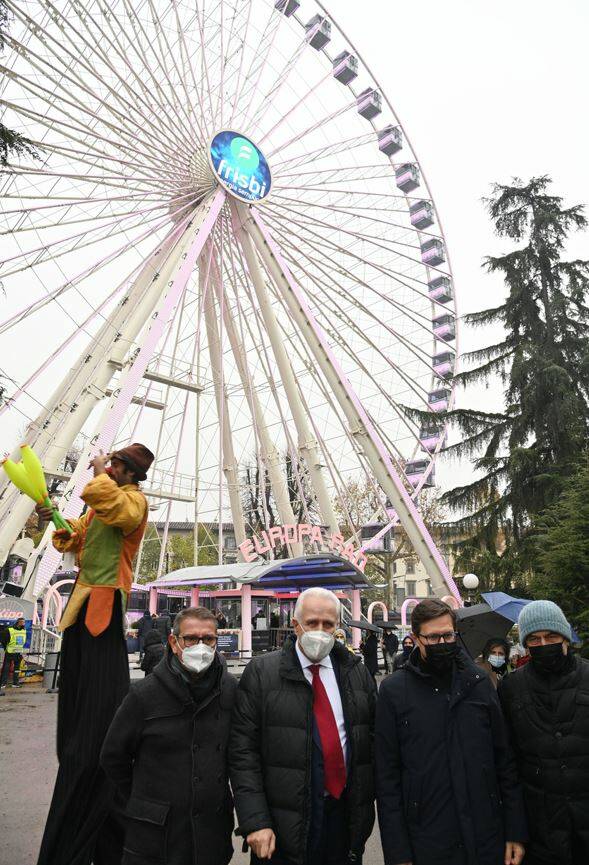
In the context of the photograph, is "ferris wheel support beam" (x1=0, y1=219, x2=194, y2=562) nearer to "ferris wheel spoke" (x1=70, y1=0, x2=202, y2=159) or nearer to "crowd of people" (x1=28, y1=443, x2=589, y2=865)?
"ferris wheel spoke" (x1=70, y1=0, x2=202, y2=159)

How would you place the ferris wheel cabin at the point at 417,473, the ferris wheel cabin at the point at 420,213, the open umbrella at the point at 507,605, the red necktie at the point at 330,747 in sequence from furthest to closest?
the ferris wheel cabin at the point at 420,213 → the ferris wheel cabin at the point at 417,473 → the open umbrella at the point at 507,605 → the red necktie at the point at 330,747

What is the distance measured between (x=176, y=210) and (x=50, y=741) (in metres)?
14.5

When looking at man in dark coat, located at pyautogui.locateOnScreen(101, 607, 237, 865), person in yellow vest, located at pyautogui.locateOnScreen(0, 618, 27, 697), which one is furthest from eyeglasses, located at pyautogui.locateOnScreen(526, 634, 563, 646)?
person in yellow vest, located at pyautogui.locateOnScreen(0, 618, 27, 697)

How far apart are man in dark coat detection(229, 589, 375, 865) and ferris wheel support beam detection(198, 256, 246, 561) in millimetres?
15944

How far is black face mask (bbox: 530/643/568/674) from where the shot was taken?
3.12 m

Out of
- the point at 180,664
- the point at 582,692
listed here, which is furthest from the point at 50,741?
the point at 582,692

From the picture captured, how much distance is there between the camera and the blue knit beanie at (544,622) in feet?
10.3

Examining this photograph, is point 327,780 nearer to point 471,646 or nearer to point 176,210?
point 471,646

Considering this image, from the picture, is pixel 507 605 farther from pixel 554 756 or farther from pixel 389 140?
pixel 389 140

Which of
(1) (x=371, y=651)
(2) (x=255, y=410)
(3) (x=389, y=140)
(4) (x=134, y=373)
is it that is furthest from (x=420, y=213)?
(1) (x=371, y=651)

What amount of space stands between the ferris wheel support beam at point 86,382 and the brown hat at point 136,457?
10.5 meters

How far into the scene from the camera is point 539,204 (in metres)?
18.8

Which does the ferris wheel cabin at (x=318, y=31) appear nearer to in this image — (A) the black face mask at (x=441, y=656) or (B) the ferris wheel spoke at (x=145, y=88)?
(B) the ferris wheel spoke at (x=145, y=88)

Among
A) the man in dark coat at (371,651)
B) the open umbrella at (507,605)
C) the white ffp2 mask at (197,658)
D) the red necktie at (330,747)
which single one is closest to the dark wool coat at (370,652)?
the man in dark coat at (371,651)
